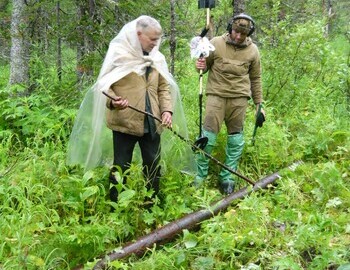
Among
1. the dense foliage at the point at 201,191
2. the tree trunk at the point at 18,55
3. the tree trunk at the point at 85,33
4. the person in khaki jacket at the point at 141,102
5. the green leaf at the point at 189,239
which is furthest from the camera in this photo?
the tree trunk at the point at 18,55

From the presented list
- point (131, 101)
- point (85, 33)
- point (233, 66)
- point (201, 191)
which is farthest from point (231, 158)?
point (85, 33)

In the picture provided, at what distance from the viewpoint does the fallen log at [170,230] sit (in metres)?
3.76

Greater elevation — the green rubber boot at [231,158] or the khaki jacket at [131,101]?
the khaki jacket at [131,101]

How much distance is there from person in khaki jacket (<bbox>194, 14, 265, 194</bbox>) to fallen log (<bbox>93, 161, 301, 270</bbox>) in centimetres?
67

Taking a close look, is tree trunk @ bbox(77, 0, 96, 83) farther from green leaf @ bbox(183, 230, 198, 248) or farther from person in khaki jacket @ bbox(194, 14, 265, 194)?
green leaf @ bbox(183, 230, 198, 248)

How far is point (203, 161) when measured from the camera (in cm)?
531

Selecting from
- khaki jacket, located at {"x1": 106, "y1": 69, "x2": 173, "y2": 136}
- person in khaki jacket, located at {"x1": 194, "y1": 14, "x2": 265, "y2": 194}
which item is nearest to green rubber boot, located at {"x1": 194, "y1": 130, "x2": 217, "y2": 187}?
person in khaki jacket, located at {"x1": 194, "y1": 14, "x2": 265, "y2": 194}

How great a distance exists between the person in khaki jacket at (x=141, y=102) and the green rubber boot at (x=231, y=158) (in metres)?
1.12

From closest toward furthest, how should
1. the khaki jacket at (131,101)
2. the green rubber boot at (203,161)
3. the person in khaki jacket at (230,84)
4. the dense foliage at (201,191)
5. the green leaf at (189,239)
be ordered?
the dense foliage at (201,191) → the green leaf at (189,239) → the khaki jacket at (131,101) → the person in khaki jacket at (230,84) → the green rubber boot at (203,161)

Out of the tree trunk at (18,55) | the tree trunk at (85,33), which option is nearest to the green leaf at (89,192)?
the tree trunk at (85,33)

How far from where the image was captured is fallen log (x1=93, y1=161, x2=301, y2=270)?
148 inches

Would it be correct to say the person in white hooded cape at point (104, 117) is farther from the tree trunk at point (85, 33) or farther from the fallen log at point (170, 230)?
the tree trunk at point (85, 33)

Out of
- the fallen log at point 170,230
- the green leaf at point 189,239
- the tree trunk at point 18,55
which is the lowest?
the fallen log at point 170,230

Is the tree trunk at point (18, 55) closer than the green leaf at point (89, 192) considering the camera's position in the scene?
No
